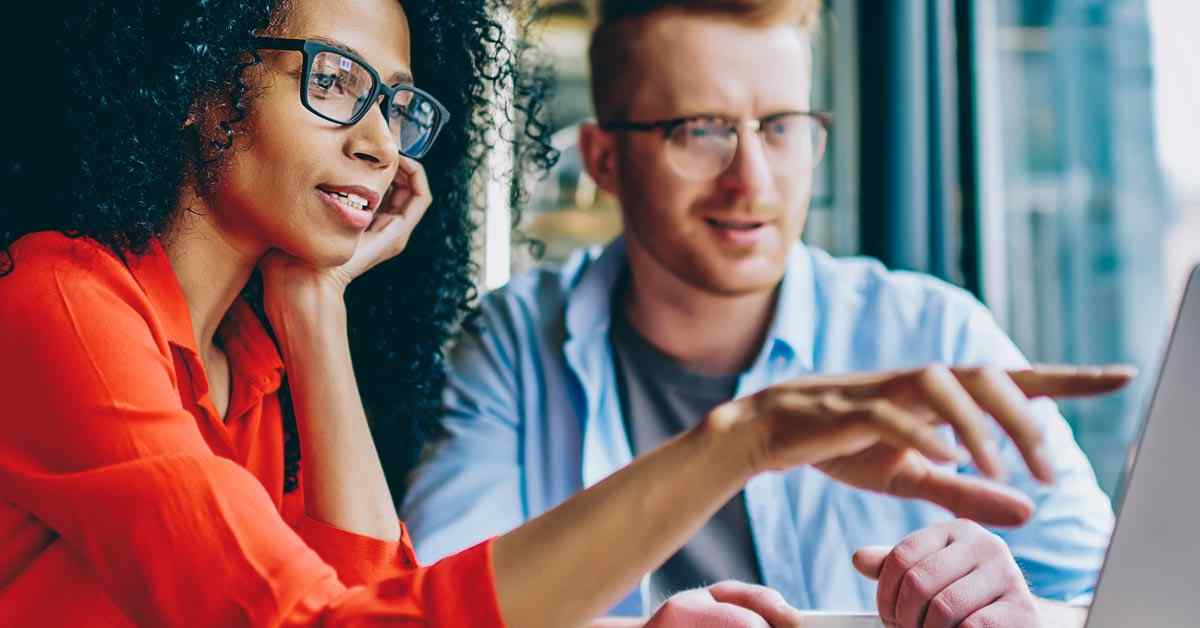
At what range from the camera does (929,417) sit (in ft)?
2.34

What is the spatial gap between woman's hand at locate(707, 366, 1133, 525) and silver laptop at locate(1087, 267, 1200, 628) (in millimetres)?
40

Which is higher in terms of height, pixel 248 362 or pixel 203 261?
pixel 203 261

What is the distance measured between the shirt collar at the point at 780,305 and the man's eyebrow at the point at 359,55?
0.66 meters

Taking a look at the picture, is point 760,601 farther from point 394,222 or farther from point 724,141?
point 724,141

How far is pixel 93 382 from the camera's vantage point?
2.61ft

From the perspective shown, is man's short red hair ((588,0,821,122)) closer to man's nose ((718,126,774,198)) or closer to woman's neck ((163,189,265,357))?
man's nose ((718,126,774,198))

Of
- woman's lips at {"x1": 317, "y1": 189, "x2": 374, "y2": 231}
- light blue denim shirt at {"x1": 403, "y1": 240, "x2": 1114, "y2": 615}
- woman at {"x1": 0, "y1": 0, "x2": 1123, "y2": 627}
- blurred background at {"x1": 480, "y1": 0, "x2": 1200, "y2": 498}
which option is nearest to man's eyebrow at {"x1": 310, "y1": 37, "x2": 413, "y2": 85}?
woman at {"x1": 0, "y1": 0, "x2": 1123, "y2": 627}

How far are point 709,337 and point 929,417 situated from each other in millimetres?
908

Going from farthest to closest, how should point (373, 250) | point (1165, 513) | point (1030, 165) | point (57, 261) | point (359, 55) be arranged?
point (1030, 165) → point (373, 250) → point (359, 55) → point (57, 261) → point (1165, 513)

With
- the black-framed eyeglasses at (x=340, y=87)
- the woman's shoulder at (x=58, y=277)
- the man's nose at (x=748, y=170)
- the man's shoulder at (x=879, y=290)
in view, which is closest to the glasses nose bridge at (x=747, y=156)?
the man's nose at (x=748, y=170)

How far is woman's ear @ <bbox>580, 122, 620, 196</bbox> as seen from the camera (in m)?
1.66

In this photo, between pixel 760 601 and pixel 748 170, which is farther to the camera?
pixel 748 170

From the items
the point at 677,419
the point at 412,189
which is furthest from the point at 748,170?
the point at 412,189

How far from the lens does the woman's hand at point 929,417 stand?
670mm
